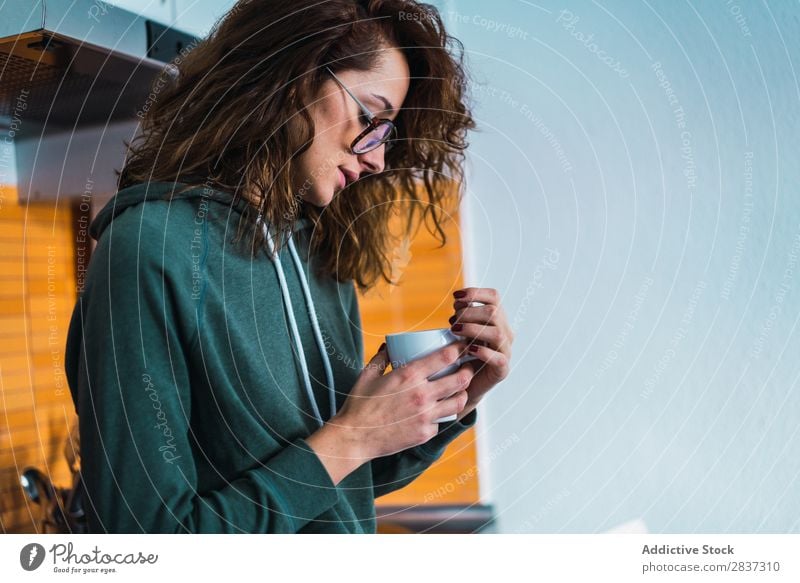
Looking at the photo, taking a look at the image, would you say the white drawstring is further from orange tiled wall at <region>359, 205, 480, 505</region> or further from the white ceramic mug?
orange tiled wall at <region>359, 205, 480, 505</region>

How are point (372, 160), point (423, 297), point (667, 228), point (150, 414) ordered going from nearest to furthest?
point (150, 414) → point (372, 160) → point (667, 228) → point (423, 297)

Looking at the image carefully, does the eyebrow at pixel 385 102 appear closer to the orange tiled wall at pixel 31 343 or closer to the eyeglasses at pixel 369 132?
the eyeglasses at pixel 369 132

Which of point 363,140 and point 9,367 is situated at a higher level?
point 363,140

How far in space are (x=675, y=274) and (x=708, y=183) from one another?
75 millimetres

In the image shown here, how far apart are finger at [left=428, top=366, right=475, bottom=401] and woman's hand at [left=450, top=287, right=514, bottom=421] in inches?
0.5

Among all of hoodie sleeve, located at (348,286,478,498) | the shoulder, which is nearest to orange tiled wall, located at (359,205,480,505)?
hoodie sleeve, located at (348,286,478,498)

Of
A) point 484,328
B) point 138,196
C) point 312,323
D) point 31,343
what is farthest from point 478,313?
point 31,343

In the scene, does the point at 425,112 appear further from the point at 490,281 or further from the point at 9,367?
the point at 9,367

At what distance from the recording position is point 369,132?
54 centimetres

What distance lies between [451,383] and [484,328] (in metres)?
0.04

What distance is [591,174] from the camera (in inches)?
29.4

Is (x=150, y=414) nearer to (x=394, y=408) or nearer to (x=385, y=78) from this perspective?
(x=394, y=408)

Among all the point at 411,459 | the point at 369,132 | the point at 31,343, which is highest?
the point at 369,132
